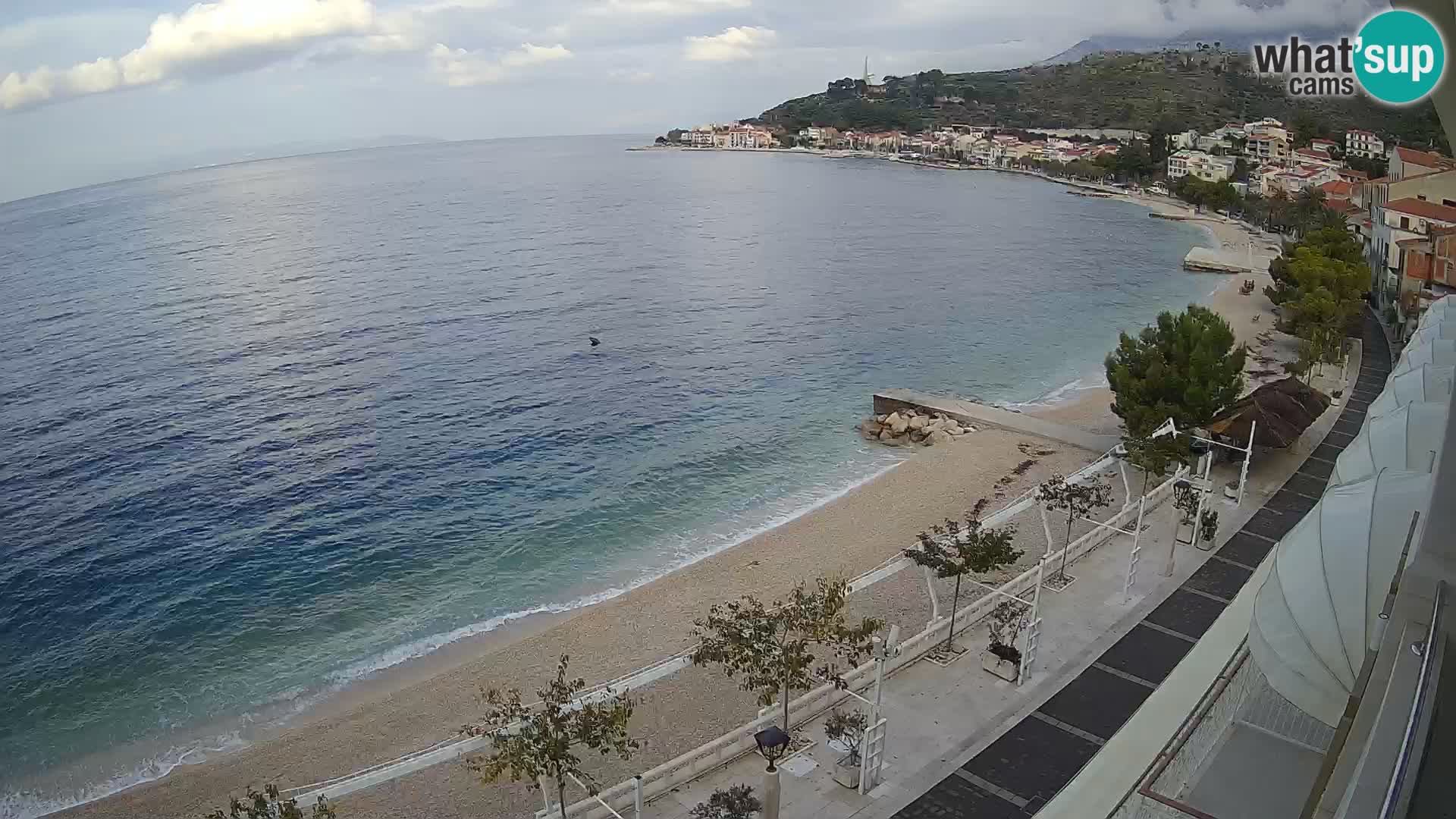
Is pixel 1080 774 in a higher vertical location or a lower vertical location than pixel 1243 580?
higher

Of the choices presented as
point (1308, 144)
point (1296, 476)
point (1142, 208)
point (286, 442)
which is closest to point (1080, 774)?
point (1296, 476)

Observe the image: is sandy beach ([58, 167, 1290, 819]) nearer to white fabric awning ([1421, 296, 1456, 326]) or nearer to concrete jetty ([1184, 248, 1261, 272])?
white fabric awning ([1421, 296, 1456, 326])

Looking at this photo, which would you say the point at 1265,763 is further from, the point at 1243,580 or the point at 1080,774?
the point at 1243,580

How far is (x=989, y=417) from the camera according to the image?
34.9 meters

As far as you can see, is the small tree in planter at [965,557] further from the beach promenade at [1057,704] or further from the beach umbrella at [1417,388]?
the beach umbrella at [1417,388]

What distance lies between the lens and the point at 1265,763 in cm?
875

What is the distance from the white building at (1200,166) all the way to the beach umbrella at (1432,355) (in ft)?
321

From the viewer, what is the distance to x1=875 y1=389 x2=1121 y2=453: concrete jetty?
3156 cm

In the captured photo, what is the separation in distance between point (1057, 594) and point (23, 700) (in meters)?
22.5

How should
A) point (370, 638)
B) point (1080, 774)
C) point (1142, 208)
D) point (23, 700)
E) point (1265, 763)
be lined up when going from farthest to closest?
point (1142, 208) < point (370, 638) < point (23, 700) < point (1080, 774) < point (1265, 763)

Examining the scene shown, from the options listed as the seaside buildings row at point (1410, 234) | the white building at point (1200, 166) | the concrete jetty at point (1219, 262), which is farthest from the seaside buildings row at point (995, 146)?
the seaside buildings row at point (1410, 234)

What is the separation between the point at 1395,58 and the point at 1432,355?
6.42 m

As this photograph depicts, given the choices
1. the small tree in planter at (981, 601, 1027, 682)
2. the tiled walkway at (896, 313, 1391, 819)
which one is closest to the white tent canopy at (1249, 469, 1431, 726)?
the tiled walkway at (896, 313, 1391, 819)

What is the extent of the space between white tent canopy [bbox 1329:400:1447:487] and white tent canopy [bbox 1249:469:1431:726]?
7.32 feet
